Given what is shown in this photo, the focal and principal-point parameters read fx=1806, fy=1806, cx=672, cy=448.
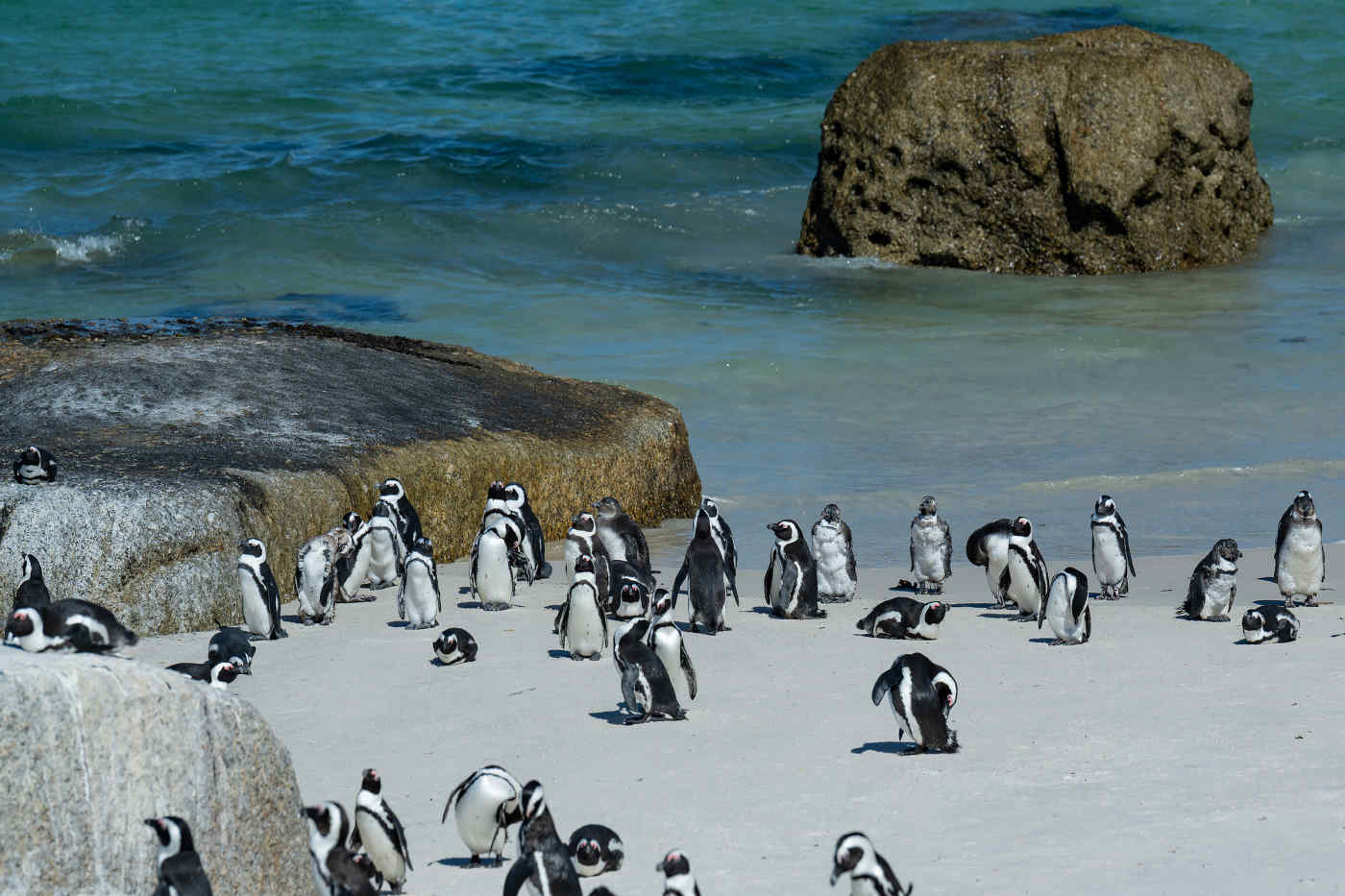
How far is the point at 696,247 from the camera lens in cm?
2319

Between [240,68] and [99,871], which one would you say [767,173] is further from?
[99,871]

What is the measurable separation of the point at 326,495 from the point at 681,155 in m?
21.1

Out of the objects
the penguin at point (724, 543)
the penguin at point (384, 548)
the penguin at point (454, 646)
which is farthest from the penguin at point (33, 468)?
the penguin at point (724, 543)

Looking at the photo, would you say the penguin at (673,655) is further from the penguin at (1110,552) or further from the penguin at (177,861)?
the penguin at (177,861)

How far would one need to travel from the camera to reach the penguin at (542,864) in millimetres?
4676

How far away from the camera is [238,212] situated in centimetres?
2464

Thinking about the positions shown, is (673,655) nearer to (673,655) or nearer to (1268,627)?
(673,655)

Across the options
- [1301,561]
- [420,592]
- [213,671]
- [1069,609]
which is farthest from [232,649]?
[1301,561]

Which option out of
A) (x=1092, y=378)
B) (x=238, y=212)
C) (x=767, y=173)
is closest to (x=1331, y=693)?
(x=1092, y=378)

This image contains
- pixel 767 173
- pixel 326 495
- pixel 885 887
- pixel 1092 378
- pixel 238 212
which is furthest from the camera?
pixel 767 173

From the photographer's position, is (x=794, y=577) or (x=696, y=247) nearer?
(x=794, y=577)

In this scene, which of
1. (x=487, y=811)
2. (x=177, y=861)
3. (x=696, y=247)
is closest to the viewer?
(x=177, y=861)

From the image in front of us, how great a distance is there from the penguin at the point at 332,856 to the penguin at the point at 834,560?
165 inches

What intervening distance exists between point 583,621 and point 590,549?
1609mm
